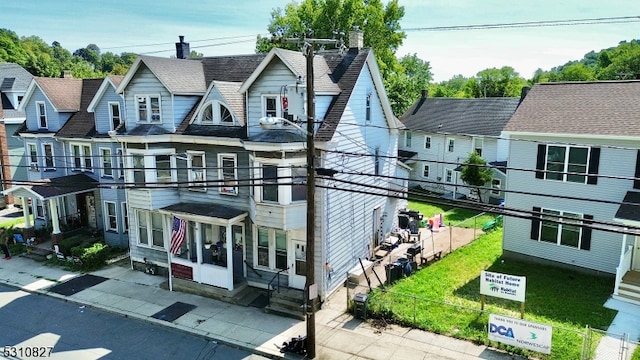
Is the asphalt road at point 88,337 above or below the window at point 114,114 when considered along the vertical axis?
below

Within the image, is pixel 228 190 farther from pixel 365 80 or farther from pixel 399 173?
pixel 399 173

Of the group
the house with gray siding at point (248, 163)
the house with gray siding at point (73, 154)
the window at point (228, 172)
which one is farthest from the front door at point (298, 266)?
the house with gray siding at point (73, 154)

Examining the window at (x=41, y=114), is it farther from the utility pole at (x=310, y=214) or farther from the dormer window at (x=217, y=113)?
the utility pole at (x=310, y=214)

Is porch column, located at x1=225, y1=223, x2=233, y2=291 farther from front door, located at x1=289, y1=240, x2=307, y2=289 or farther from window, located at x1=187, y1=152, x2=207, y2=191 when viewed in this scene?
window, located at x1=187, y1=152, x2=207, y2=191

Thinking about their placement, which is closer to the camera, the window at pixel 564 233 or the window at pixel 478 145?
the window at pixel 564 233

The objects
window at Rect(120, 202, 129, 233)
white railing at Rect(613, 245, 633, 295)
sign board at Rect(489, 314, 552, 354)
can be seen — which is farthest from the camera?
window at Rect(120, 202, 129, 233)

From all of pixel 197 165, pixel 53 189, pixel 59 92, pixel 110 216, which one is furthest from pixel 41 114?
pixel 197 165

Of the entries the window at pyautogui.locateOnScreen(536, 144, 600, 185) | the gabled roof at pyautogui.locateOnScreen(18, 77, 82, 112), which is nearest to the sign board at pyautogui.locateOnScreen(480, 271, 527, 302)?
the window at pyautogui.locateOnScreen(536, 144, 600, 185)
